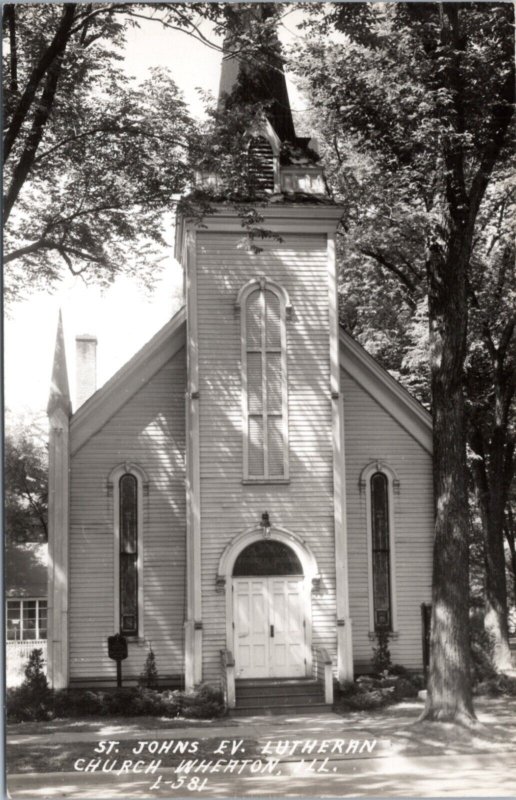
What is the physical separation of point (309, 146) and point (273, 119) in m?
0.89

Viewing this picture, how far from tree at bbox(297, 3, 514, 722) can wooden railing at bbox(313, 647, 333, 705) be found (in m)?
2.19

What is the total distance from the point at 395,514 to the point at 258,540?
2482 millimetres

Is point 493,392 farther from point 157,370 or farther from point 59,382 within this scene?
point 59,382

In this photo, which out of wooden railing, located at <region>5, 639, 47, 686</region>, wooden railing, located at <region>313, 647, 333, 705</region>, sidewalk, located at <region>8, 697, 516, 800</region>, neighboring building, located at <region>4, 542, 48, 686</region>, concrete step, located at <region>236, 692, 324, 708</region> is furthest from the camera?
wooden railing, located at <region>313, 647, 333, 705</region>

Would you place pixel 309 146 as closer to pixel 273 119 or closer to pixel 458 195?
pixel 273 119

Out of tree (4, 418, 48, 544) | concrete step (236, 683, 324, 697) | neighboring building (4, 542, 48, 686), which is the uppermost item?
tree (4, 418, 48, 544)

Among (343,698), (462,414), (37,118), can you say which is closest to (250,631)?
(343,698)

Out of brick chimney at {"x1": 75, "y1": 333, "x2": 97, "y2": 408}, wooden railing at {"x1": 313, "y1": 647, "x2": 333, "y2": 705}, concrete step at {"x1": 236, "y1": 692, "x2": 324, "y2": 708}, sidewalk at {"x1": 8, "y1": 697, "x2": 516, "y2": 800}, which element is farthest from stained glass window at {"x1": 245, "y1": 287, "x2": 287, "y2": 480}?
sidewalk at {"x1": 8, "y1": 697, "x2": 516, "y2": 800}

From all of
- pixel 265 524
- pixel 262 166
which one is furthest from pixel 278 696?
pixel 262 166

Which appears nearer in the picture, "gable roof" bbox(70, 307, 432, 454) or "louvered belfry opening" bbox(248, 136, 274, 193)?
"louvered belfry opening" bbox(248, 136, 274, 193)

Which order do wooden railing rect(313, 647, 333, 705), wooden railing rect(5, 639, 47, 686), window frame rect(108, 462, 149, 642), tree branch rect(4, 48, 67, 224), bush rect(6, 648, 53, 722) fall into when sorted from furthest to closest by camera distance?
window frame rect(108, 462, 149, 642)
wooden railing rect(313, 647, 333, 705)
wooden railing rect(5, 639, 47, 686)
bush rect(6, 648, 53, 722)
tree branch rect(4, 48, 67, 224)

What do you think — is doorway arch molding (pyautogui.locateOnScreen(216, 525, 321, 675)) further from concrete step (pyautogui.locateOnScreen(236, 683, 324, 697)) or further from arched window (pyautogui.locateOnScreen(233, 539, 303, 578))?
concrete step (pyautogui.locateOnScreen(236, 683, 324, 697))

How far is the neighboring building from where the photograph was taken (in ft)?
41.7

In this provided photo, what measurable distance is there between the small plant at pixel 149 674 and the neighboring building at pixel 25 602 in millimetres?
1587
